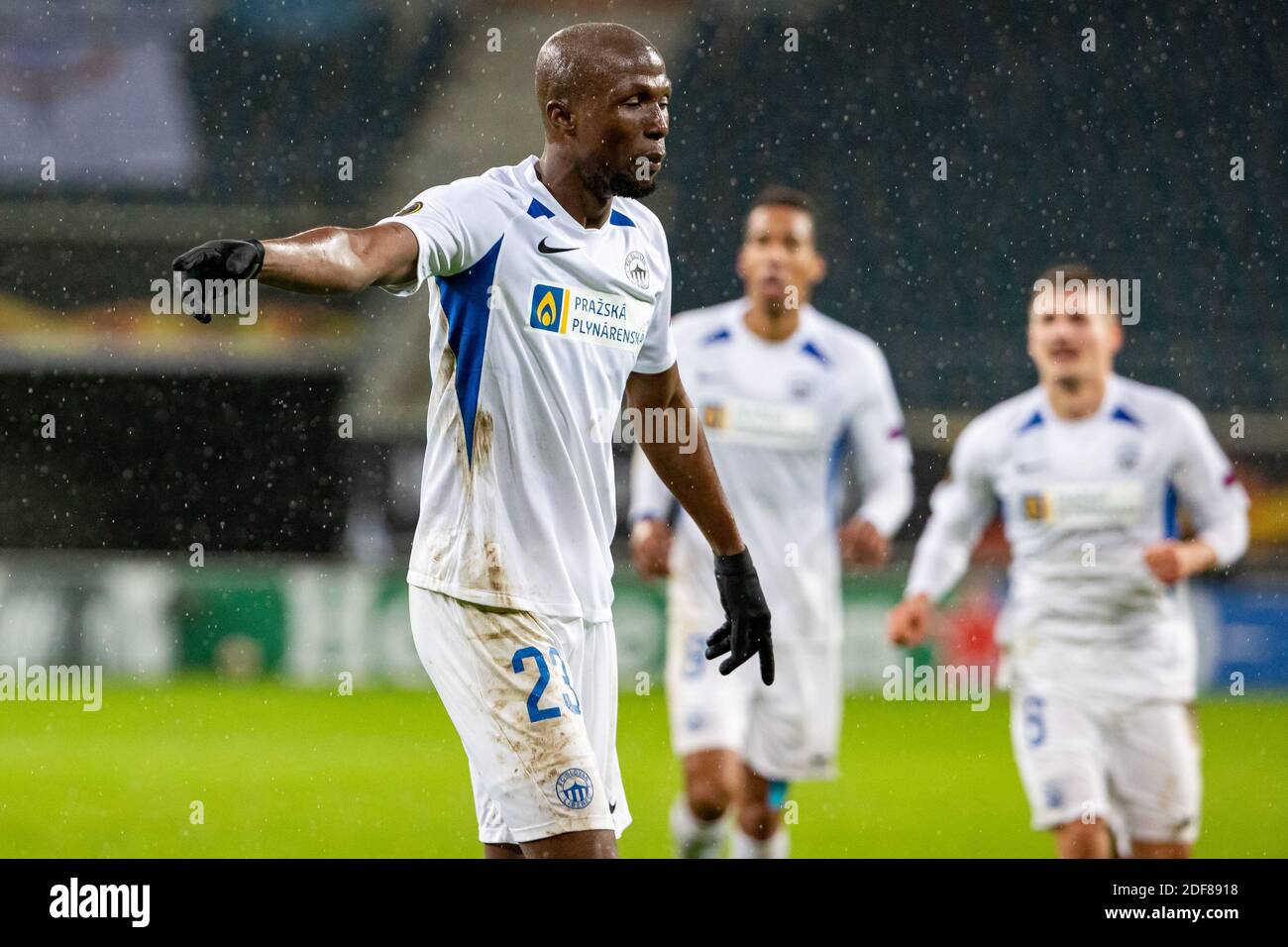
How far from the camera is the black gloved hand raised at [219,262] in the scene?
2.22 metres

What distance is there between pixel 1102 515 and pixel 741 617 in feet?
7.42

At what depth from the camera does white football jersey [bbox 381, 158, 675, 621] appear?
292cm

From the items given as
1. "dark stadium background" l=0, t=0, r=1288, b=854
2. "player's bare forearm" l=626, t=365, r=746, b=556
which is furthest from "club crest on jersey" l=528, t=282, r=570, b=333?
"dark stadium background" l=0, t=0, r=1288, b=854

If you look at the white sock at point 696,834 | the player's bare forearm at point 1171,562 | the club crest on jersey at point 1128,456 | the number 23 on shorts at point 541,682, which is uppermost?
the club crest on jersey at point 1128,456

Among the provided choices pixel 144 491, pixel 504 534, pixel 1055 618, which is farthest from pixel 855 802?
pixel 144 491

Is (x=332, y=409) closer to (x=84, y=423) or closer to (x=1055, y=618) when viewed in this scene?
(x=84, y=423)

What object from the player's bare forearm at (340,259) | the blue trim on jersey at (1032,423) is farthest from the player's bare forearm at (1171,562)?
the player's bare forearm at (340,259)

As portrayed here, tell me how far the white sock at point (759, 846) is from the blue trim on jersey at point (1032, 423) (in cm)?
159

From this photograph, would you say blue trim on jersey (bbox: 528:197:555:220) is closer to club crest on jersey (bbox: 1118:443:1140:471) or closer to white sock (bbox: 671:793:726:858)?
white sock (bbox: 671:793:726:858)

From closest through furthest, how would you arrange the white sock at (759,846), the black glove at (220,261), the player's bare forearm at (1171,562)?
the black glove at (220,261), the player's bare forearm at (1171,562), the white sock at (759,846)

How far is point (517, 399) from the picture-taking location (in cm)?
294

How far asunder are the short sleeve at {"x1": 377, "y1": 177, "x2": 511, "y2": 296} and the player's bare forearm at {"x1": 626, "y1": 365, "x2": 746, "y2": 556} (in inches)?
22.2

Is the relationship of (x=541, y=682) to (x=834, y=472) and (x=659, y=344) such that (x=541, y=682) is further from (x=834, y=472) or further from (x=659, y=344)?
(x=834, y=472)

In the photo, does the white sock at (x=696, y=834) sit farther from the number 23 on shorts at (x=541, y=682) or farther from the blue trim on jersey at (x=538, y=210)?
the blue trim on jersey at (x=538, y=210)
